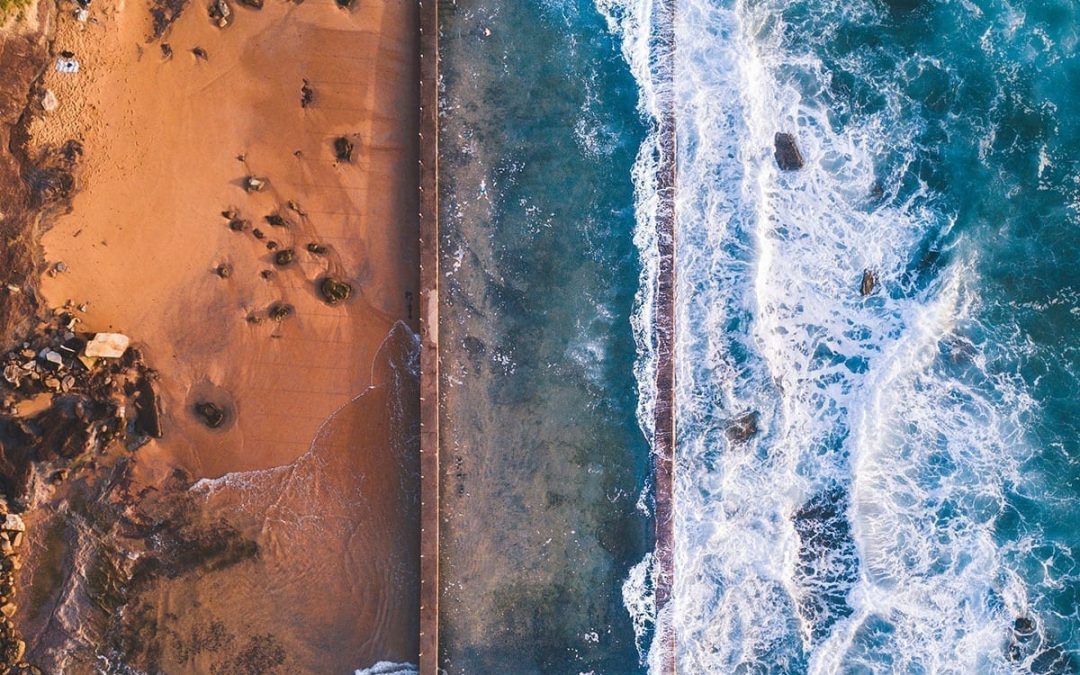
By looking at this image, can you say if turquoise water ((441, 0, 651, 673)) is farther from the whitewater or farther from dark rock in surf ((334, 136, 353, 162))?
dark rock in surf ((334, 136, 353, 162))

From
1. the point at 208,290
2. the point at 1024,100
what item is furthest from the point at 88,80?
the point at 1024,100

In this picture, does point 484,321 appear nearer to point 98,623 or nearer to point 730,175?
point 730,175

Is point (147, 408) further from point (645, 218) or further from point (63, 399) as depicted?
point (645, 218)

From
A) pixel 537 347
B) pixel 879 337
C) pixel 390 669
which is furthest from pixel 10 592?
pixel 879 337

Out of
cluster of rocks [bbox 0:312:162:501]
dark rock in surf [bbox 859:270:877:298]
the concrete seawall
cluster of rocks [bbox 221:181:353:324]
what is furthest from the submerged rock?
dark rock in surf [bbox 859:270:877:298]

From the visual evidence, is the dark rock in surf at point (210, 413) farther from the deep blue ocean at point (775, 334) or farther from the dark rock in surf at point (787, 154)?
the dark rock in surf at point (787, 154)
